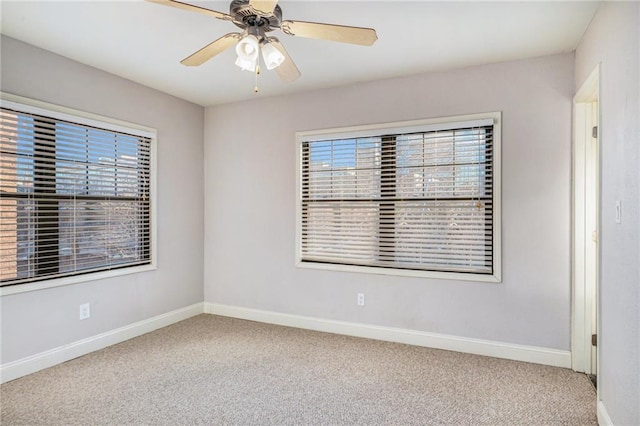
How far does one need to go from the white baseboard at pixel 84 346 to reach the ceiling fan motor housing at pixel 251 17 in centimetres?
289

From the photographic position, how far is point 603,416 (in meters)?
2.04

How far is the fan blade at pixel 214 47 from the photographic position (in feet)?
6.62

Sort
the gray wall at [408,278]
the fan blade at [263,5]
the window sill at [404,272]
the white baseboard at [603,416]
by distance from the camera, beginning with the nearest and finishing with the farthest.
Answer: the fan blade at [263,5], the white baseboard at [603,416], the gray wall at [408,278], the window sill at [404,272]

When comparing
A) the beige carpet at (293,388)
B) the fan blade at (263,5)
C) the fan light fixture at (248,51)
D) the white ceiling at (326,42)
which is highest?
the white ceiling at (326,42)

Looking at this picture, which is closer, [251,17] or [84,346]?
[251,17]

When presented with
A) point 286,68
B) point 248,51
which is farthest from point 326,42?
point 248,51

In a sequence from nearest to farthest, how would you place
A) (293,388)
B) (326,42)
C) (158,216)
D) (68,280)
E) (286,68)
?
(286,68)
(293,388)
(326,42)
(68,280)
(158,216)

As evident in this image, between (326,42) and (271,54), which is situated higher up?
(326,42)

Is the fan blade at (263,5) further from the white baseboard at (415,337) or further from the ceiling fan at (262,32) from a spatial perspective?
the white baseboard at (415,337)

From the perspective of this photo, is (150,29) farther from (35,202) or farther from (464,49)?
(464,49)

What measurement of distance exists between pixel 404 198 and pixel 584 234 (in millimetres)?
1420

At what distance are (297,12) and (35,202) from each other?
2449mm

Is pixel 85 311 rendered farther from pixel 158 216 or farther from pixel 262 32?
pixel 262 32

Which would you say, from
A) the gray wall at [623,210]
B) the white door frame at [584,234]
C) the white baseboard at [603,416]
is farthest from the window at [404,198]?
the white baseboard at [603,416]
